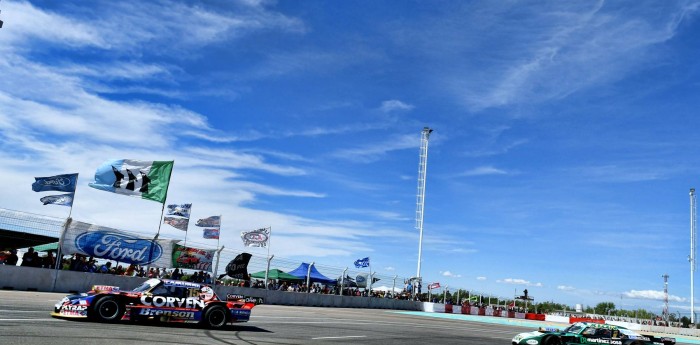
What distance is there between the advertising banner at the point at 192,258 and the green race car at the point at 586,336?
1539cm

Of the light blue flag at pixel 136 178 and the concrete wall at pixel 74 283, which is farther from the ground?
the light blue flag at pixel 136 178

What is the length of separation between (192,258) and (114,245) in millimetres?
3655

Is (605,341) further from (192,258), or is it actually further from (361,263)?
(361,263)

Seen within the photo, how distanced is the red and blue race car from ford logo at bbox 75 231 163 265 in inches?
398

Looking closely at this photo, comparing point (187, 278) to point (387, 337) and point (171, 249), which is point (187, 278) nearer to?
point (171, 249)

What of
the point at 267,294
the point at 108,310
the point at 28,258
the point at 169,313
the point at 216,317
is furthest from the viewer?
the point at 267,294

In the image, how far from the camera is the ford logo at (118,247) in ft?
70.5

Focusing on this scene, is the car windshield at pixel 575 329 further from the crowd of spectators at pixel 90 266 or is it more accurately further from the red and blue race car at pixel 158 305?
the crowd of spectators at pixel 90 266

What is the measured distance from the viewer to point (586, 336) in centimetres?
1402

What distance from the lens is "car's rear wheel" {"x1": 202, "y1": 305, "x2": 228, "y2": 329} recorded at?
1326cm

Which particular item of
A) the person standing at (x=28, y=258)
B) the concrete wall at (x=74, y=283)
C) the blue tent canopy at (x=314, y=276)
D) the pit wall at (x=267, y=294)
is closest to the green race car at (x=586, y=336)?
the pit wall at (x=267, y=294)

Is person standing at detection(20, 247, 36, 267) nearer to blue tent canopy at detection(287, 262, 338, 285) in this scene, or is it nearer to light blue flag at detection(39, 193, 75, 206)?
light blue flag at detection(39, 193, 75, 206)

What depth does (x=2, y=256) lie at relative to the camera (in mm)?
20125

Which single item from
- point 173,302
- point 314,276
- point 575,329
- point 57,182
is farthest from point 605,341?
point 314,276
